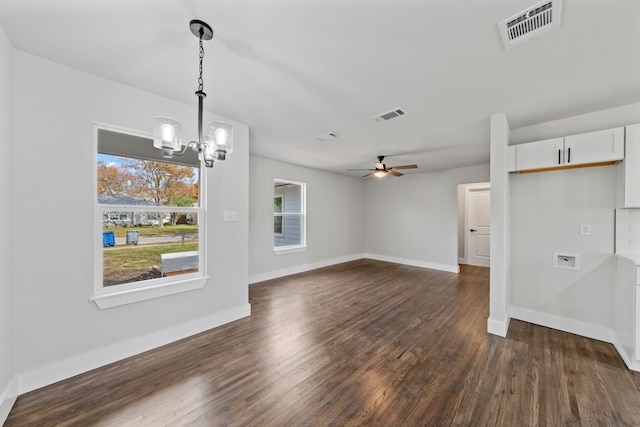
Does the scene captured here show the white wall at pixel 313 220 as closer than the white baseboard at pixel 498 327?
No

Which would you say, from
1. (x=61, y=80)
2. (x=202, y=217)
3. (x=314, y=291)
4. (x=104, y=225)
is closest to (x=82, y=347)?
(x=104, y=225)

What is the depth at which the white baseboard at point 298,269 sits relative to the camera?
16.9ft

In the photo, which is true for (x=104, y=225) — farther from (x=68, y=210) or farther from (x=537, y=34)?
(x=537, y=34)

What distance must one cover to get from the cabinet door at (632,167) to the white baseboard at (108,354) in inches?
180

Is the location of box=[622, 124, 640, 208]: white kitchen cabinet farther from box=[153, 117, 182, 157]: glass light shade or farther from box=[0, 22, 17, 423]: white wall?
box=[0, 22, 17, 423]: white wall

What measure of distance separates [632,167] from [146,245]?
5.06 metres

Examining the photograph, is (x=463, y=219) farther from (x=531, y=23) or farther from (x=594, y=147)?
(x=531, y=23)

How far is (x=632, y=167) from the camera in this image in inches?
94.8

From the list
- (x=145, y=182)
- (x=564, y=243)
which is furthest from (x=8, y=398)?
(x=564, y=243)

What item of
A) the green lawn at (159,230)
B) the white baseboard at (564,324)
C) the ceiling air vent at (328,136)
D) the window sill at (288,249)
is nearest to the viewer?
the green lawn at (159,230)

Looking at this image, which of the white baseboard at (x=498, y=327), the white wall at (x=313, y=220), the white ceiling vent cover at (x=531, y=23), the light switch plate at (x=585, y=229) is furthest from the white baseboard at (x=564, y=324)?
the white wall at (x=313, y=220)

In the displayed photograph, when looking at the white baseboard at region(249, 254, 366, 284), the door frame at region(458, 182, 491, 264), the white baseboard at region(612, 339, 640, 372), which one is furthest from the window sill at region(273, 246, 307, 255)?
the white baseboard at region(612, 339, 640, 372)

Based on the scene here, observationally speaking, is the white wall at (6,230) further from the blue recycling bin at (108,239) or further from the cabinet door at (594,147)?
the cabinet door at (594,147)

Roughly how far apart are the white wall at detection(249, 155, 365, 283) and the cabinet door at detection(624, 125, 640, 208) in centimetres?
507
